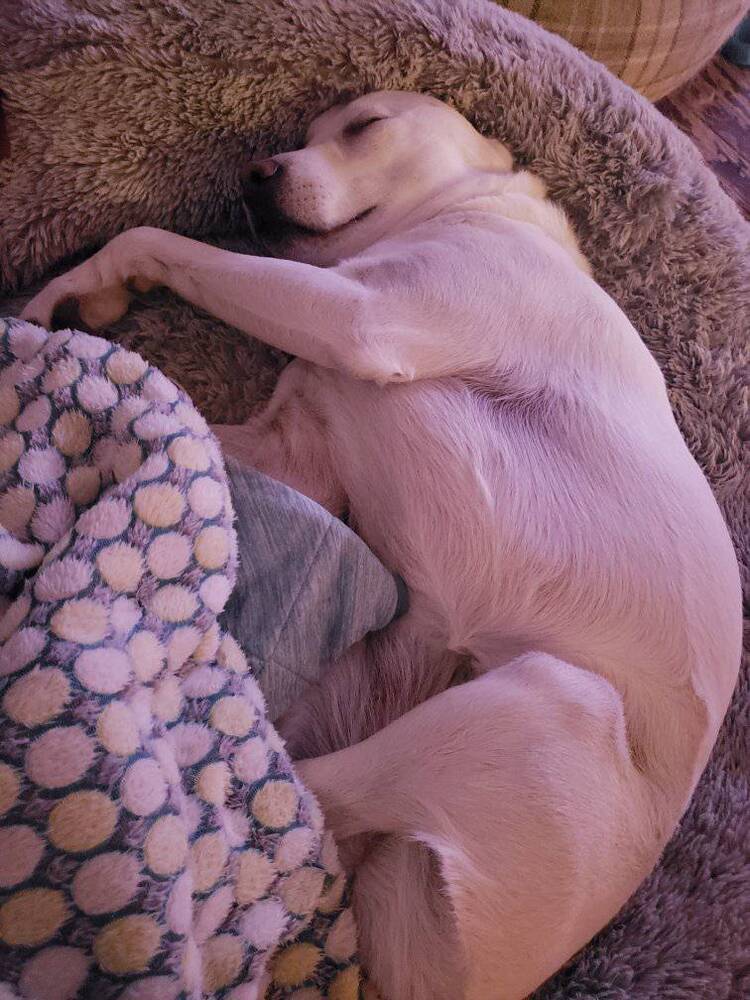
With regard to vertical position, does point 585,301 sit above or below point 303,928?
above

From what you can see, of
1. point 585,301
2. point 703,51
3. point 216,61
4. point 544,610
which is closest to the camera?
point 544,610

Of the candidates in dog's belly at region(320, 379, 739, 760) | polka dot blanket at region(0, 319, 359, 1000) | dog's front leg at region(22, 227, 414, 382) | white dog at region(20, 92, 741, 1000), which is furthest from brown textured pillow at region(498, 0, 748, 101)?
polka dot blanket at region(0, 319, 359, 1000)

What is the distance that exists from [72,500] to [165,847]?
0.36 meters

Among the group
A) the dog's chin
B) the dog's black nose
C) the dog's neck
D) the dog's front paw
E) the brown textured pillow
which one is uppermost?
the brown textured pillow

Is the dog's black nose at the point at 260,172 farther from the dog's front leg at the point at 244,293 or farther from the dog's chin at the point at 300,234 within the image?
the dog's front leg at the point at 244,293

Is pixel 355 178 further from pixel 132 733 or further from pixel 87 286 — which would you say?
pixel 132 733

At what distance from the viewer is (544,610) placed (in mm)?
990

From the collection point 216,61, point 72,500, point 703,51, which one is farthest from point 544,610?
point 703,51

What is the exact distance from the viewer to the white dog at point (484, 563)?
868 millimetres

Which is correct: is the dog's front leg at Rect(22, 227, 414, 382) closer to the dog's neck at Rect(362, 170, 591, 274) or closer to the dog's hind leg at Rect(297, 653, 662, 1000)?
the dog's neck at Rect(362, 170, 591, 274)

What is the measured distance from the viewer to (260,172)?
1.28 meters

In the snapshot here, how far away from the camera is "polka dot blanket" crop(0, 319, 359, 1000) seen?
632mm

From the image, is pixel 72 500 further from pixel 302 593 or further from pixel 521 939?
pixel 521 939

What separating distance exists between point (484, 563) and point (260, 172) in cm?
74
